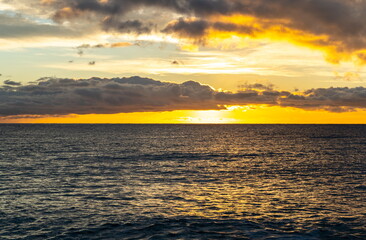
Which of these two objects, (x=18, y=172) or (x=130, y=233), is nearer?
(x=130, y=233)

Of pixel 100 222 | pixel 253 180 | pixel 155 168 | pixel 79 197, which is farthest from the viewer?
pixel 155 168

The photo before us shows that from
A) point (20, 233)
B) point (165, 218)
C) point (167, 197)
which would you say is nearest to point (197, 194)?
point (167, 197)

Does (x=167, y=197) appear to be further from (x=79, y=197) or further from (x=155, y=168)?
(x=155, y=168)

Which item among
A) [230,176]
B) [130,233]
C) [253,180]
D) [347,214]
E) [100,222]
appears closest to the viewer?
[130,233]

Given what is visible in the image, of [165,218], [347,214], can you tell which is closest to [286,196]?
[347,214]

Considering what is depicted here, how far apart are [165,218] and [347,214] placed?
16499 millimetres

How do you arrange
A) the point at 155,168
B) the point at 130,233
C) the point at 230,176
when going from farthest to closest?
the point at 155,168, the point at 230,176, the point at 130,233

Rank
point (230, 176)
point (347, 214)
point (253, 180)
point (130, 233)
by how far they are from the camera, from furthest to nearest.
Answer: point (230, 176) < point (253, 180) < point (347, 214) < point (130, 233)

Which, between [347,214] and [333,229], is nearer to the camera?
[333,229]

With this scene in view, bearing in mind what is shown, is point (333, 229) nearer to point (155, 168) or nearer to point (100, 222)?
point (100, 222)

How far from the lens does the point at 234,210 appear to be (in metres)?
34.5

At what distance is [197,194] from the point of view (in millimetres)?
42062

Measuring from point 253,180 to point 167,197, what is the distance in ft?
58.6

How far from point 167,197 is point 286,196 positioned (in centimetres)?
1329
